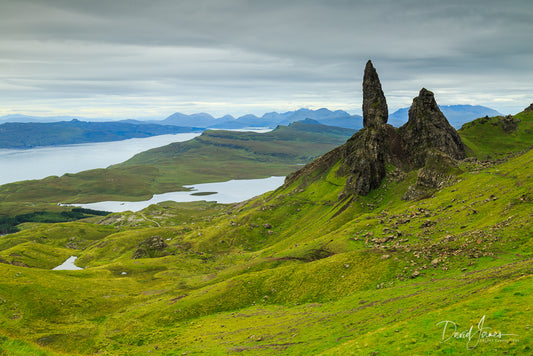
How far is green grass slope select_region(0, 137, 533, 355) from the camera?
3450 centimetres

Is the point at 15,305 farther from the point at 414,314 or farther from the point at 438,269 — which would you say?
the point at 438,269

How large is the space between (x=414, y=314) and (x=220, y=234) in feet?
538

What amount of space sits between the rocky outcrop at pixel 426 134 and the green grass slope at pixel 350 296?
46589mm

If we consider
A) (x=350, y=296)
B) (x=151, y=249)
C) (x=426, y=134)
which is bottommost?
(x=151, y=249)

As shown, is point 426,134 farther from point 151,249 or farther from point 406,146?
point 151,249

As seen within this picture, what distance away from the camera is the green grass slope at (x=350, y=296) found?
113 feet

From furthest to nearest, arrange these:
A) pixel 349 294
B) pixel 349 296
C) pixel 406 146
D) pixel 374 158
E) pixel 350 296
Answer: pixel 406 146 < pixel 374 158 < pixel 349 294 < pixel 349 296 < pixel 350 296

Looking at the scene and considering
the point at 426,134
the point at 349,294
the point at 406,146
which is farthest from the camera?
the point at 406,146

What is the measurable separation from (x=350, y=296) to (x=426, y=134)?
14060 cm

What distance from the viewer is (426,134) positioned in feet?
582

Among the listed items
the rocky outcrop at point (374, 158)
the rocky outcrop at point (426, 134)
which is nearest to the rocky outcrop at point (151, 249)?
the rocky outcrop at point (374, 158)

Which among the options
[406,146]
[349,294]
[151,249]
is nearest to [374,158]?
[406,146]

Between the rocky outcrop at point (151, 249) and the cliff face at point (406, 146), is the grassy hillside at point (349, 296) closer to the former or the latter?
the rocky outcrop at point (151, 249)

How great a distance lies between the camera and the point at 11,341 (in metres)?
27.4
